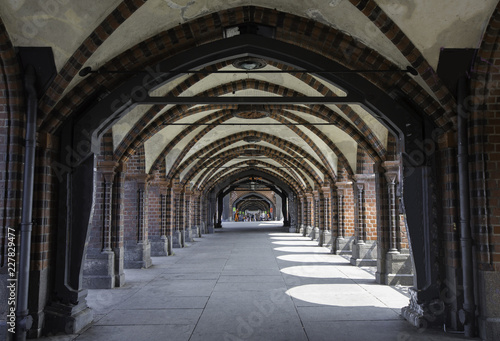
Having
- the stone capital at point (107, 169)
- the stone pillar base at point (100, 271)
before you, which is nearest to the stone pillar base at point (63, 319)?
the stone pillar base at point (100, 271)

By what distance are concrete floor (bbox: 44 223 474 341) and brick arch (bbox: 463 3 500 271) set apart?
134 cm

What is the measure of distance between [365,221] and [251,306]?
563 cm

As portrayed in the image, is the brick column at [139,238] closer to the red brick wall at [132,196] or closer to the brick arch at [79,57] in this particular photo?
the red brick wall at [132,196]

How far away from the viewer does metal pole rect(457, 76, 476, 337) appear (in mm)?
5188

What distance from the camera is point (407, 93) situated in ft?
19.7

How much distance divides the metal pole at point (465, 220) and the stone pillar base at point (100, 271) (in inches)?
257

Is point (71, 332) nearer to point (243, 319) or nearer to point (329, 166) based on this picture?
point (243, 319)

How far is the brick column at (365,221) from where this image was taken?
37.5ft

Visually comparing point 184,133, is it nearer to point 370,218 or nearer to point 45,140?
point 370,218

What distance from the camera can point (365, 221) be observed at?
11.4 metres

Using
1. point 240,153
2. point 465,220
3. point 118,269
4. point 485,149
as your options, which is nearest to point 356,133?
point 485,149

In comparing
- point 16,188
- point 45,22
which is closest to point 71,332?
point 16,188

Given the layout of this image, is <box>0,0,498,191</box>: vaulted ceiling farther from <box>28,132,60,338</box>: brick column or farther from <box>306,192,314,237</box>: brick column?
<box>306,192,314,237</box>: brick column

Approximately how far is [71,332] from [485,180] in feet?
18.4
